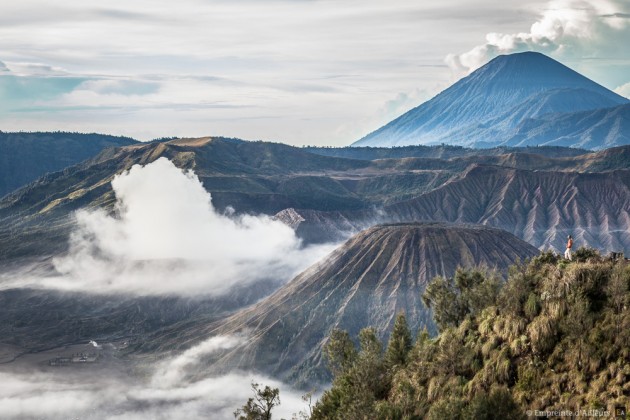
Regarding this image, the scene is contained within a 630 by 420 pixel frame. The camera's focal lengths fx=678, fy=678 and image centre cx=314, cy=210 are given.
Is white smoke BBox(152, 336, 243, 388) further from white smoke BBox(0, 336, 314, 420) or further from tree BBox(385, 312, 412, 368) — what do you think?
tree BBox(385, 312, 412, 368)

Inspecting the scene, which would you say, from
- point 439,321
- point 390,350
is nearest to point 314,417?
point 390,350

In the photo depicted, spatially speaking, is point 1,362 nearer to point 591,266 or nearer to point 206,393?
point 206,393

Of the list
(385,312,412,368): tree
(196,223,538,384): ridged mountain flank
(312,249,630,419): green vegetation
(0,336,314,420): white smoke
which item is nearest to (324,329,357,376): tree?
(385,312,412,368): tree

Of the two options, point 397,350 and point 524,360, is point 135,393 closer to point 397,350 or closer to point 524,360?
point 397,350

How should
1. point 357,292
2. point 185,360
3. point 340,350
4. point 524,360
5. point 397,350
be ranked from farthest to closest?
point 357,292, point 185,360, point 340,350, point 397,350, point 524,360

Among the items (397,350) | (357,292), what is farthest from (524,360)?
(357,292)

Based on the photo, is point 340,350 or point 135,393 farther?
point 135,393
